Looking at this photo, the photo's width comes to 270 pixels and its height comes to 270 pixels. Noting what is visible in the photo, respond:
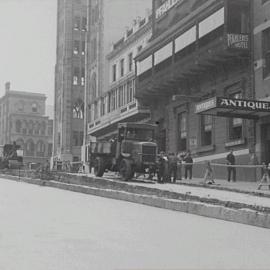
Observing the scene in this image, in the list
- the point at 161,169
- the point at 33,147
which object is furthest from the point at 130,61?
the point at 33,147

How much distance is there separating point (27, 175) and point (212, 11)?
48.5 feet

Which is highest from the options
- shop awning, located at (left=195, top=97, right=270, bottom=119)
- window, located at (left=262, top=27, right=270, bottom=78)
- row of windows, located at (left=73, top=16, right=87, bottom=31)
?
row of windows, located at (left=73, top=16, right=87, bottom=31)

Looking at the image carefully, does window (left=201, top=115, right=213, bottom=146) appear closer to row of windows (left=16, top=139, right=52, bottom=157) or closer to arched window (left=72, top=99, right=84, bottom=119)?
arched window (left=72, top=99, right=84, bottom=119)

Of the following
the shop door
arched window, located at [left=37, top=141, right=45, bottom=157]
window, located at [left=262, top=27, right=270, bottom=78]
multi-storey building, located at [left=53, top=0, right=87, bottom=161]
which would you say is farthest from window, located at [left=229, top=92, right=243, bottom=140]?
arched window, located at [left=37, top=141, right=45, bottom=157]

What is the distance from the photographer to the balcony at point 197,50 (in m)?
27.2

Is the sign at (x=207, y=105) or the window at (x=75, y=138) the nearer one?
the sign at (x=207, y=105)

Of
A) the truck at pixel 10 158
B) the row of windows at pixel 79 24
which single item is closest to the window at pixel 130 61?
the truck at pixel 10 158

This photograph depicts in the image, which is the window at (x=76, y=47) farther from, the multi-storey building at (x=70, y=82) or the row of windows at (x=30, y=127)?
the row of windows at (x=30, y=127)

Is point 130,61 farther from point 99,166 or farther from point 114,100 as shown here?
point 99,166

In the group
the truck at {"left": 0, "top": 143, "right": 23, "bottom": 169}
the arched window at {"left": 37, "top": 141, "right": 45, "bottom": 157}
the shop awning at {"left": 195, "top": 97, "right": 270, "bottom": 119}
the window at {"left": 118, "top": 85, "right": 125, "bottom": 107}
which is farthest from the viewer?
the arched window at {"left": 37, "top": 141, "right": 45, "bottom": 157}

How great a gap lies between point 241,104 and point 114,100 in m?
27.8

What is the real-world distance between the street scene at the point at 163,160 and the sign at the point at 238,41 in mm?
63

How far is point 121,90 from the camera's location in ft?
162

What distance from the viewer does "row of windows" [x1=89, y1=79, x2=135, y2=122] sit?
46984 millimetres
